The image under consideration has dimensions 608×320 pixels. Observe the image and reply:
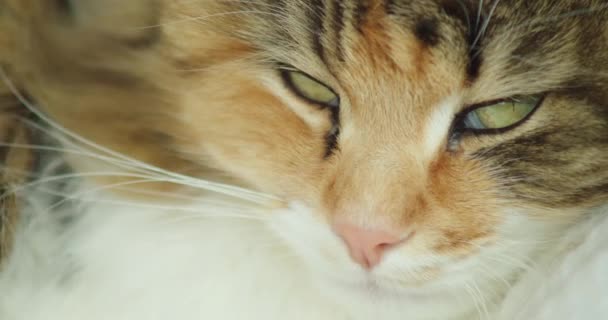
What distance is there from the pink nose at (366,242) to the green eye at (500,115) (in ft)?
0.49

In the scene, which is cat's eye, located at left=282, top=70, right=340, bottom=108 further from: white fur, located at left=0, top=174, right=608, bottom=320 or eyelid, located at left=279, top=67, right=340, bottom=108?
white fur, located at left=0, top=174, right=608, bottom=320

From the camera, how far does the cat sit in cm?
66

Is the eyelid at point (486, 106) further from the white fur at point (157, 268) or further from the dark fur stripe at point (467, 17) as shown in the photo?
the white fur at point (157, 268)

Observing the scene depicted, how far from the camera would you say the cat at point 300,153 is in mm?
655

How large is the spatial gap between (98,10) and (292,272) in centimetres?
39

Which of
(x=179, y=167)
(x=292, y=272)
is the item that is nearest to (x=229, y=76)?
(x=179, y=167)

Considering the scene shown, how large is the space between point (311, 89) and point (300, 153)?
0.24 feet

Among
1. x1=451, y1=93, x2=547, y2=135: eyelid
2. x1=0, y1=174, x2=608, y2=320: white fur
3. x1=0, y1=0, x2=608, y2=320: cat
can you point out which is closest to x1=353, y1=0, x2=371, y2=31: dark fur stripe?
x1=0, y1=0, x2=608, y2=320: cat

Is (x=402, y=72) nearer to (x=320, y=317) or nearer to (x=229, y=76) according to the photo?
(x=229, y=76)

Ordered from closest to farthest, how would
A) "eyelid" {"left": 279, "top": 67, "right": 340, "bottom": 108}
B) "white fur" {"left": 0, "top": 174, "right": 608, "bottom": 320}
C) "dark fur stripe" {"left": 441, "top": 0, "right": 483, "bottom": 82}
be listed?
"dark fur stripe" {"left": 441, "top": 0, "right": 483, "bottom": 82}
"eyelid" {"left": 279, "top": 67, "right": 340, "bottom": 108}
"white fur" {"left": 0, "top": 174, "right": 608, "bottom": 320}

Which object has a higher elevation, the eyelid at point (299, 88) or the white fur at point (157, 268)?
the eyelid at point (299, 88)

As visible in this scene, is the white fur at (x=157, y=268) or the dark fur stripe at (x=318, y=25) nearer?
the dark fur stripe at (x=318, y=25)

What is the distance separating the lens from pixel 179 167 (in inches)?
33.6

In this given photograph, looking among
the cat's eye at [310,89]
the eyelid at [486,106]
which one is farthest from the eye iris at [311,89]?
the eyelid at [486,106]
